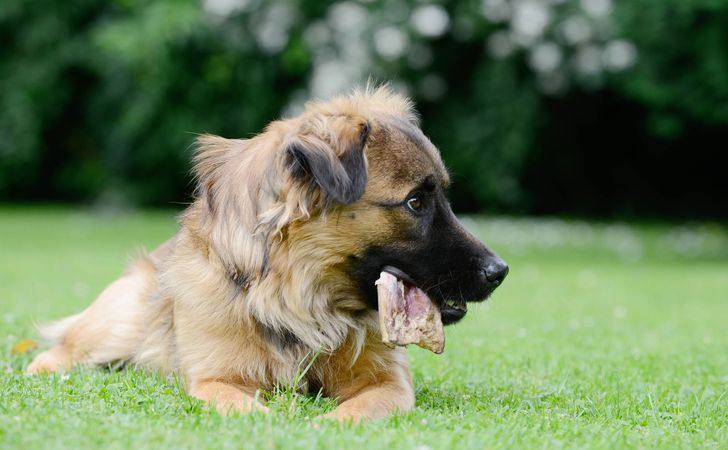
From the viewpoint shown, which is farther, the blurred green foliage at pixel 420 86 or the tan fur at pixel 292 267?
the blurred green foliage at pixel 420 86

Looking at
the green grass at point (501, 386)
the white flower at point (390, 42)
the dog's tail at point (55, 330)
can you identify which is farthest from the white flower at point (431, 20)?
the dog's tail at point (55, 330)

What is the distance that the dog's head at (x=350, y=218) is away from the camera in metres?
4.64

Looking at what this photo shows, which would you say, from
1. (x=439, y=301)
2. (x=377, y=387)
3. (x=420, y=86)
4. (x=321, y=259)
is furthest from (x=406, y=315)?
(x=420, y=86)

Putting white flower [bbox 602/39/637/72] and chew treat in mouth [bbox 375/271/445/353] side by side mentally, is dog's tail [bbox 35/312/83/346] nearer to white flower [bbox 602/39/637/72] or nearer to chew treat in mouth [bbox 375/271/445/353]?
chew treat in mouth [bbox 375/271/445/353]

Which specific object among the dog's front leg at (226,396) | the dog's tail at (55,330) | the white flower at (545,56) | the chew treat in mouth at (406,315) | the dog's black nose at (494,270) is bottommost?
the dog's tail at (55,330)

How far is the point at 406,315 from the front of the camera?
477cm

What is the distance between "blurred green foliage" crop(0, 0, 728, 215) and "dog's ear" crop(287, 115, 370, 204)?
11.9 meters

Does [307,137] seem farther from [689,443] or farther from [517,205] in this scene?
[517,205]


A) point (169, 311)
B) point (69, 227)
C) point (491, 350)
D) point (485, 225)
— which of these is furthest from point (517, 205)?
point (169, 311)

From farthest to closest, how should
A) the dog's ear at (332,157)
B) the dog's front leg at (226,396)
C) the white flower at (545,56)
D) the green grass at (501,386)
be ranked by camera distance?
the white flower at (545,56) < the dog's ear at (332,157) < the dog's front leg at (226,396) < the green grass at (501,386)

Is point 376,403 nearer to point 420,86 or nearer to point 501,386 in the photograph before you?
point 501,386

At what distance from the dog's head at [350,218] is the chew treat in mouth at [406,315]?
5cm

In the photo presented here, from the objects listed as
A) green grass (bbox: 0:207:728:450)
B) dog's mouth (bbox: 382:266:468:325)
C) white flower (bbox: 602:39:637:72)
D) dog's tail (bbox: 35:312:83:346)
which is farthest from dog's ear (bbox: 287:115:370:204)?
white flower (bbox: 602:39:637:72)

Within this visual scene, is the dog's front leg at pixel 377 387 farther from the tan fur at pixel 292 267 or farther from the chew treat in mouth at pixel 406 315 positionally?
the chew treat in mouth at pixel 406 315
